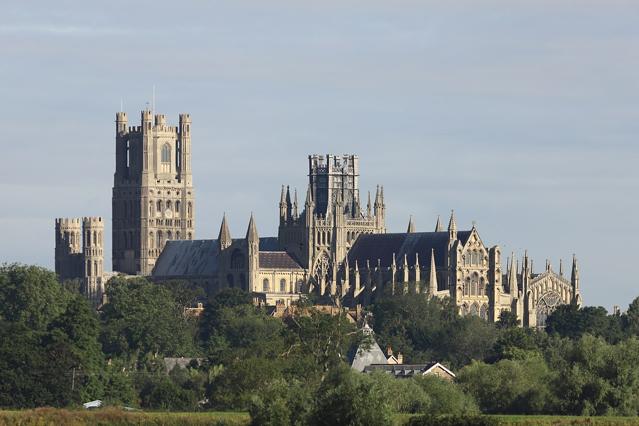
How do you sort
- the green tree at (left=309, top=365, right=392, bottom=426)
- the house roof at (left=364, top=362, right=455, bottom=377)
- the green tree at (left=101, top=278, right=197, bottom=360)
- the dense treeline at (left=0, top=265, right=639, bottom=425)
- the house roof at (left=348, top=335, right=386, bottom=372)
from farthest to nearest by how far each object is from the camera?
the green tree at (left=101, top=278, right=197, bottom=360)
the house roof at (left=348, top=335, right=386, bottom=372)
the house roof at (left=364, top=362, right=455, bottom=377)
the dense treeline at (left=0, top=265, right=639, bottom=425)
the green tree at (left=309, top=365, right=392, bottom=426)

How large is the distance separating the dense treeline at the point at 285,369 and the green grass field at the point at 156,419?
2.07 m

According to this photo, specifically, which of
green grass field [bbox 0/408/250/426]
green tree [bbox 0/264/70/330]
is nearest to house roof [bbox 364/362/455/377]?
green tree [bbox 0/264/70/330]

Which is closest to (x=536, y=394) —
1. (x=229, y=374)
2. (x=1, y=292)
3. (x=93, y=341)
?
(x=229, y=374)

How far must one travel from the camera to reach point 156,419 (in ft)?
380

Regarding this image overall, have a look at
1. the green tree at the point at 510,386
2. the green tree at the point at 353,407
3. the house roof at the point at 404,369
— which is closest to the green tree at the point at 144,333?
the house roof at the point at 404,369

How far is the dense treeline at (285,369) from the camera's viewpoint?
11369 centimetres

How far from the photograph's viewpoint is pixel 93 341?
15500 centimetres

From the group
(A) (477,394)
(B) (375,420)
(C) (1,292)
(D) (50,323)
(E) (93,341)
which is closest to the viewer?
(B) (375,420)

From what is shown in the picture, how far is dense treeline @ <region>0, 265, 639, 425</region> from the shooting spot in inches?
4476

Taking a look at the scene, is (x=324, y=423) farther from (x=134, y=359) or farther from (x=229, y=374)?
(x=134, y=359)

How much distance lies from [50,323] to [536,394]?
47437 mm

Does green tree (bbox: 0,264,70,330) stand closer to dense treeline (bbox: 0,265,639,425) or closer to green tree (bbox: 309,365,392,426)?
dense treeline (bbox: 0,265,639,425)

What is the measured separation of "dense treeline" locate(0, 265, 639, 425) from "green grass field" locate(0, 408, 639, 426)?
6.80ft

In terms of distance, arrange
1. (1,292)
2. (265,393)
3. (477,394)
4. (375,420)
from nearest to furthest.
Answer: (375,420), (265,393), (477,394), (1,292)
